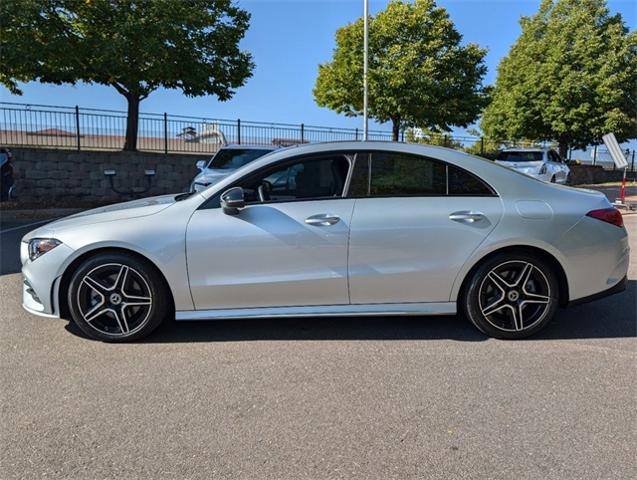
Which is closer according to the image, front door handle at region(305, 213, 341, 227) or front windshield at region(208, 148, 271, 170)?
front door handle at region(305, 213, 341, 227)

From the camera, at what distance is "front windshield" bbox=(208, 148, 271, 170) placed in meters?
12.1

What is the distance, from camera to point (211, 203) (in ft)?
13.1

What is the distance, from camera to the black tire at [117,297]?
3918 mm

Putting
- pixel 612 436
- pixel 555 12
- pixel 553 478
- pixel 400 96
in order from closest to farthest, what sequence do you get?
pixel 553 478 < pixel 612 436 < pixel 400 96 < pixel 555 12

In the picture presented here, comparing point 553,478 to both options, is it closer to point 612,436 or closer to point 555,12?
point 612,436

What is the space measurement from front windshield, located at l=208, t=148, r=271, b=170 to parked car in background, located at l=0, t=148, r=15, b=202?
5.16m

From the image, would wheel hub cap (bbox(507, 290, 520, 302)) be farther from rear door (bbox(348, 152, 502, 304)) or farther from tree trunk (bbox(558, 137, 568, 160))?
tree trunk (bbox(558, 137, 568, 160))

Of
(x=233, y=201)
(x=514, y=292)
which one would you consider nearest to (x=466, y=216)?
(x=514, y=292)

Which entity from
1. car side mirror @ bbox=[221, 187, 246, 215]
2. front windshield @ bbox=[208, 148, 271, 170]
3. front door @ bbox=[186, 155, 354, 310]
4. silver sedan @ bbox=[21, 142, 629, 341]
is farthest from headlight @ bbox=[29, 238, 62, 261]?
front windshield @ bbox=[208, 148, 271, 170]

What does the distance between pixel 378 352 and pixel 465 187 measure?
148 centimetres

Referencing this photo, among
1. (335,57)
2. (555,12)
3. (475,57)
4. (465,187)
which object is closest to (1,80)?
(335,57)

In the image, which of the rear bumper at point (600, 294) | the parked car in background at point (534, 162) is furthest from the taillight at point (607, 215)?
the parked car in background at point (534, 162)

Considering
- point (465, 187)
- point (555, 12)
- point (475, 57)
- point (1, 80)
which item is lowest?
point (465, 187)

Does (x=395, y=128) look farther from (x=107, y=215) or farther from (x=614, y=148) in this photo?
(x=107, y=215)
